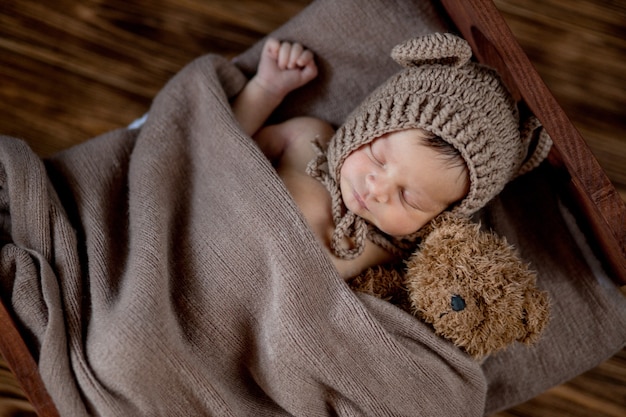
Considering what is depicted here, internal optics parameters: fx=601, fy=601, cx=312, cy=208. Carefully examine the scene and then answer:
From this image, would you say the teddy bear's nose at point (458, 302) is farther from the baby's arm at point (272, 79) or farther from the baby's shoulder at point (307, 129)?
the baby's arm at point (272, 79)

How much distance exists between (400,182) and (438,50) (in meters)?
0.23

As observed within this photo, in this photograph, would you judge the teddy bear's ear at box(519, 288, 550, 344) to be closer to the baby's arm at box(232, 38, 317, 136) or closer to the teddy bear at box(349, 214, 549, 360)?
the teddy bear at box(349, 214, 549, 360)

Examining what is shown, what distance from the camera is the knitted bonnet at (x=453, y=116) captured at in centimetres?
102

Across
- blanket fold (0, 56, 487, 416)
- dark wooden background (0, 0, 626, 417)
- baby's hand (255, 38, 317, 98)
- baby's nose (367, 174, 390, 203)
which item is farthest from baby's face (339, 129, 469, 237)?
dark wooden background (0, 0, 626, 417)

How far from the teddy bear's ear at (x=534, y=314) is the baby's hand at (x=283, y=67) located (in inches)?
25.3

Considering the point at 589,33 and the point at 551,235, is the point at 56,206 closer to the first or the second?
the point at 551,235

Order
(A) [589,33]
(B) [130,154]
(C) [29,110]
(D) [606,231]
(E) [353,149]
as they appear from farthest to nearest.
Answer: (A) [589,33]
(C) [29,110]
(B) [130,154]
(E) [353,149]
(D) [606,231]

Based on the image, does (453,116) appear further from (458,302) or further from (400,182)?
(458,302)

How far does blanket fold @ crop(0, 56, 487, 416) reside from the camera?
38.9 inches

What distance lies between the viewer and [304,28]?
1312 millimetres

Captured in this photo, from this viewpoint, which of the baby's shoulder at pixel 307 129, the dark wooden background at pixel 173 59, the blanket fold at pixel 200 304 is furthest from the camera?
the dark wooden background at pixel 173 59

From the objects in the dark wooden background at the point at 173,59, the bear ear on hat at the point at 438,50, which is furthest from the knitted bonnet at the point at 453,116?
the dark wooden background at the point at 173,59

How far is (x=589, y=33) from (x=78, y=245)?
4.47 feet

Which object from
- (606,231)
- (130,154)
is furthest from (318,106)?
(606,231)
